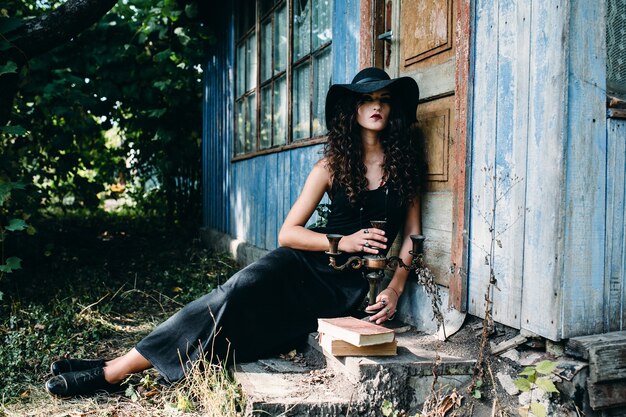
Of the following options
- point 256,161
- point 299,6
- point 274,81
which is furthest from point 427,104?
point 256,161

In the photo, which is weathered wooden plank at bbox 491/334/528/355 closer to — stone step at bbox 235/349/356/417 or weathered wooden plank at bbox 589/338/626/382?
weathered wooden plank at bbox 589/338/626/382

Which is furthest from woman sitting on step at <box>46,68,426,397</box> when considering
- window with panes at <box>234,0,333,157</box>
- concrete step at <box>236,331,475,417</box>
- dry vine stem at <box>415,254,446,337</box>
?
Answer: window with panes at <box>234,0,333,157</box>

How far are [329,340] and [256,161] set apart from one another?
369 cm

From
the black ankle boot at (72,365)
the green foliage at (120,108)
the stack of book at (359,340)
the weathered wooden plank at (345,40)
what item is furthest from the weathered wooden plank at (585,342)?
the green foliage at (120,108)

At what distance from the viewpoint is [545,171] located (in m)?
2.16

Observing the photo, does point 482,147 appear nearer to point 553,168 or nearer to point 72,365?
point 553,168

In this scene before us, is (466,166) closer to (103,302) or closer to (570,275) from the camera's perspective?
(570,275)

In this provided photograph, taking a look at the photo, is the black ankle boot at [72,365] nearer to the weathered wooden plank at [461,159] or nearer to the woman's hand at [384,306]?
the woman's hand at [384,306]

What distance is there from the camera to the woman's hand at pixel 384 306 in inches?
110

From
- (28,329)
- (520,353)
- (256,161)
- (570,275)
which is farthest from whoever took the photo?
(256,161)

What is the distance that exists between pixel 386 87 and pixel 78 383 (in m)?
2.13

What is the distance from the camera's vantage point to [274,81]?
219 inches

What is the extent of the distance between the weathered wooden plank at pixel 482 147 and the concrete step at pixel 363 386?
1.10 feet

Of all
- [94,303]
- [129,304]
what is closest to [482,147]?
[94,303]
